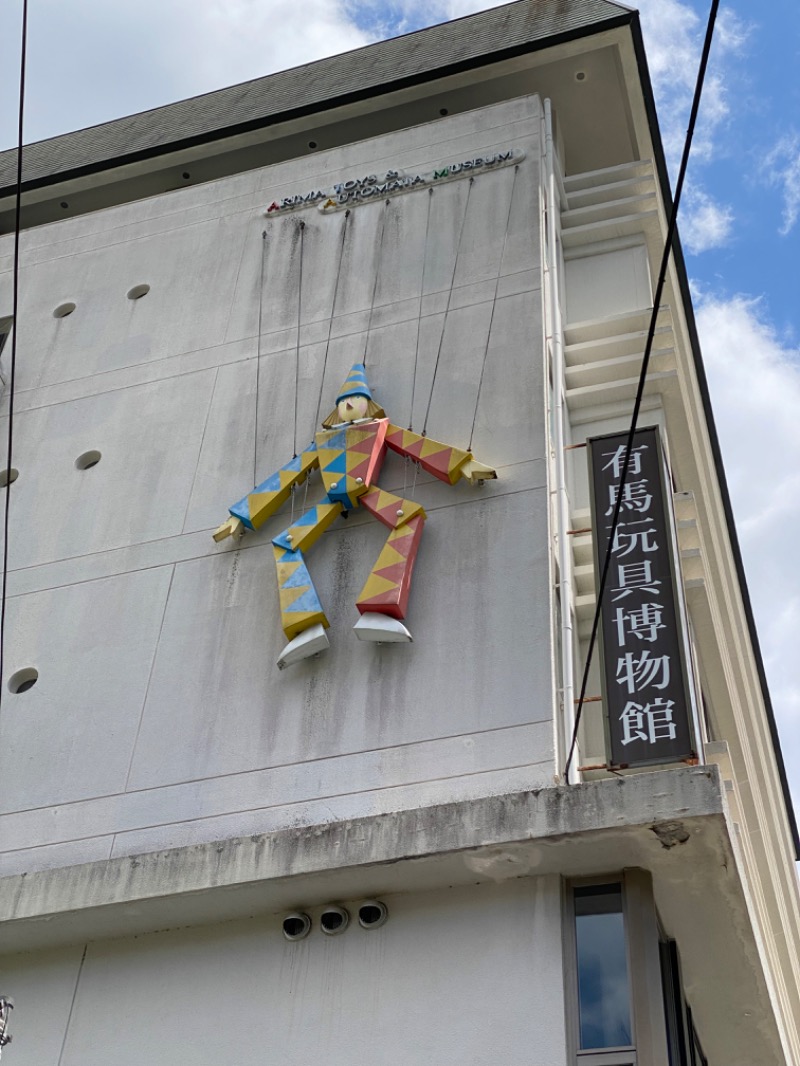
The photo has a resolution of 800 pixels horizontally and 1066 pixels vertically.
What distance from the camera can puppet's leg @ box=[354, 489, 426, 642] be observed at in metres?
11.3

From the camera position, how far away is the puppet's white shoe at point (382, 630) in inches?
443

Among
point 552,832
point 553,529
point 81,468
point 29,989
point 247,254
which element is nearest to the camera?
point 552,832

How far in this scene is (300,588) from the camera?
11.9 metres

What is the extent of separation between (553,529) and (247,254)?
673cm

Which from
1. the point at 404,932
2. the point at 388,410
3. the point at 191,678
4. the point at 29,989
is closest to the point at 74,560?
the point at 191,678

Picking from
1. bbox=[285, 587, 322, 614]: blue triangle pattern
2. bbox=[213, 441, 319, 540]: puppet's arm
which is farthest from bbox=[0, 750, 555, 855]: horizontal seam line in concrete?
bbox=[213, 441, 319, 540]: puppet's arm

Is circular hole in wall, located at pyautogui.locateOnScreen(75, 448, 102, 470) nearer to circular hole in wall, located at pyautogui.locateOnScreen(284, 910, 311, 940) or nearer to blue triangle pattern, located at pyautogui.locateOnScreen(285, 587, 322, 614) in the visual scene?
blue triangle pattern, located at pyautogui.locateOnScreen(285, 587, 322, 614)

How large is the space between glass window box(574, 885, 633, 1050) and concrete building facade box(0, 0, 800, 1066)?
27 millimetres

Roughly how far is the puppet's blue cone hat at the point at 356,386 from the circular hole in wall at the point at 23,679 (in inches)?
159

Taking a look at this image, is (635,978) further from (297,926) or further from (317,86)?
(317,86)

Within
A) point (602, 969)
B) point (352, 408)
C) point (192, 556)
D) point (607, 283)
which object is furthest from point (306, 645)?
point (607, 283)

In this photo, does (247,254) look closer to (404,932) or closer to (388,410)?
(388,410)

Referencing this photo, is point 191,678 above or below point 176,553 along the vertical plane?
below

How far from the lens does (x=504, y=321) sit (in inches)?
544
